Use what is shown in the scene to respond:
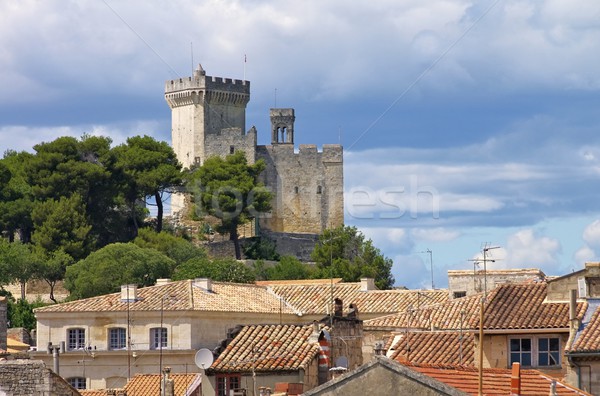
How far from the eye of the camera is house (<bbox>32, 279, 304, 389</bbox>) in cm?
4234

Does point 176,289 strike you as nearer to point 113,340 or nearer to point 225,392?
point 113,340

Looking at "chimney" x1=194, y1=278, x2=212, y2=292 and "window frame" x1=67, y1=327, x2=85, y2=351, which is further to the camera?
"chimney" x1=194, y1=278, x2=212, y2=292

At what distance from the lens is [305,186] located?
112 metres

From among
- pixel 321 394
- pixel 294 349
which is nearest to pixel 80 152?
pixel 294 349

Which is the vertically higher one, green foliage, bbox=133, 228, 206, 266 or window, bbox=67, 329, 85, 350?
green foliage, bbox=133, 228, 206, 266

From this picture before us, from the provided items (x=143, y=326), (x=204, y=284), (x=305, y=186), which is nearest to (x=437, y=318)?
(x=143, y=326)

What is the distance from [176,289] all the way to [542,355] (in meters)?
17.2

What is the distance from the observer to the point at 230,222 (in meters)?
101

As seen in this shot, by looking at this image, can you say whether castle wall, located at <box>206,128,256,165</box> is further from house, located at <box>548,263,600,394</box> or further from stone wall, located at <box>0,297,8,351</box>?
house, located at <box>548,263,600,394</box>

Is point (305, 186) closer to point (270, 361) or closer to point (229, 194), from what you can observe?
point (229, 194)

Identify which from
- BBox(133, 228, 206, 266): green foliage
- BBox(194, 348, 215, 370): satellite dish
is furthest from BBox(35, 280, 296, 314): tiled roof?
BBox(133, 228, 206, 266): green foliage

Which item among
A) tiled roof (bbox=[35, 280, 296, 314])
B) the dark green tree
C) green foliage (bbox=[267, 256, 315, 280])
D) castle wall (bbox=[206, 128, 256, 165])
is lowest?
tiled roof (bbox=[35, 280, 296, 314])

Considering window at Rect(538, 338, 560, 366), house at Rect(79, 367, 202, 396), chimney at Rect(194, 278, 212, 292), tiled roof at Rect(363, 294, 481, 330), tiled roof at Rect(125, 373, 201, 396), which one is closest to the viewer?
window at Rect(538, 338, 560, 366)

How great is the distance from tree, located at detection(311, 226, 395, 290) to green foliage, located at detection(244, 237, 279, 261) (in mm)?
3567
